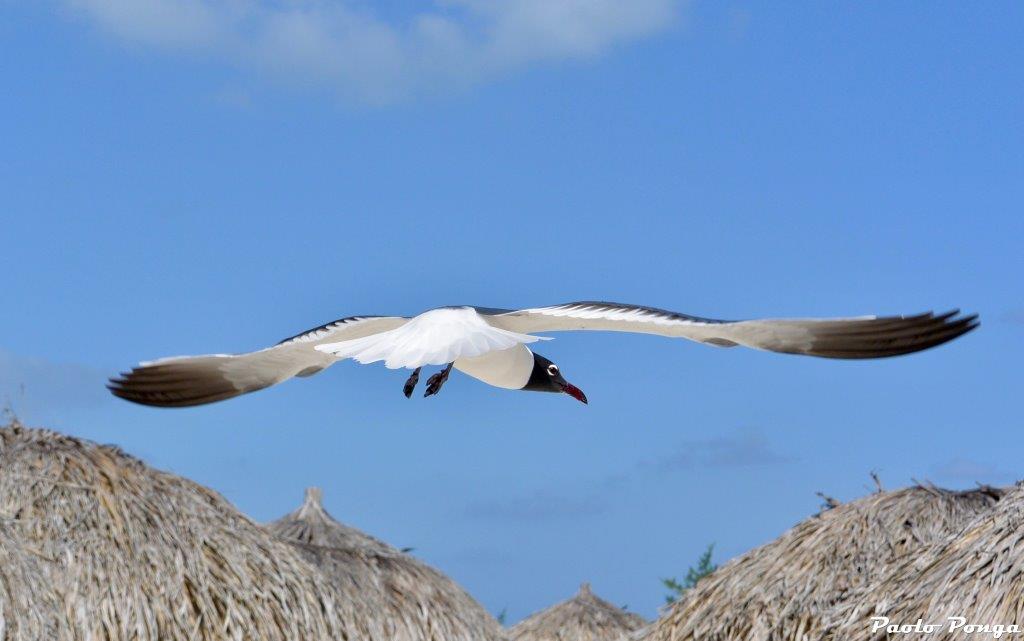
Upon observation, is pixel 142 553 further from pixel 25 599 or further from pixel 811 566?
pixel 811 566

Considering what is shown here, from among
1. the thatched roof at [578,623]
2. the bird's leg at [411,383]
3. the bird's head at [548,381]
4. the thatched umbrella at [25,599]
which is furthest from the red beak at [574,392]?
the thatched roof at [578,623]

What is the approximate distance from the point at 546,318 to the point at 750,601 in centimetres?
285

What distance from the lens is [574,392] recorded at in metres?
8.57

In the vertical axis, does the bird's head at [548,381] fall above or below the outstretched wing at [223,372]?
below

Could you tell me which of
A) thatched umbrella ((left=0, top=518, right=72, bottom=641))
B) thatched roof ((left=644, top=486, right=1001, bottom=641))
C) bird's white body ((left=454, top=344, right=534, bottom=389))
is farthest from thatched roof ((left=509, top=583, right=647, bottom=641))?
thatched umbrella ((left=0, top=518, right=72, bottom=641))

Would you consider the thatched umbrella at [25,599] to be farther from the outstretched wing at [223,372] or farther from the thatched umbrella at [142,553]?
the outstretched wing at [223,372]

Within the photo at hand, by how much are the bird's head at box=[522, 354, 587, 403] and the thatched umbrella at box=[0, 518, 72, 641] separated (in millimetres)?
2993

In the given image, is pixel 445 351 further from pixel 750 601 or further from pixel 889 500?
pixel 889 500

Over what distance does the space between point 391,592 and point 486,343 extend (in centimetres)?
461

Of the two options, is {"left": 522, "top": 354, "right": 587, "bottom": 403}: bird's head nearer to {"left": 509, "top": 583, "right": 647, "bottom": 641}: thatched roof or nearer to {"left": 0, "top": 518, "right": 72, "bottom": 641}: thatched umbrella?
{"left": 0, "top": 518, "right": 72, "bottom": 641}: thatched umbrella

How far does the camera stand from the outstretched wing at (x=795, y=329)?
585 cm

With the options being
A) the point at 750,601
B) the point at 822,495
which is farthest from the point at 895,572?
the point at 822,495

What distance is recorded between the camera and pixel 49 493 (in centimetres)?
787

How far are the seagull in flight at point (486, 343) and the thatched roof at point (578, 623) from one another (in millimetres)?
8704
